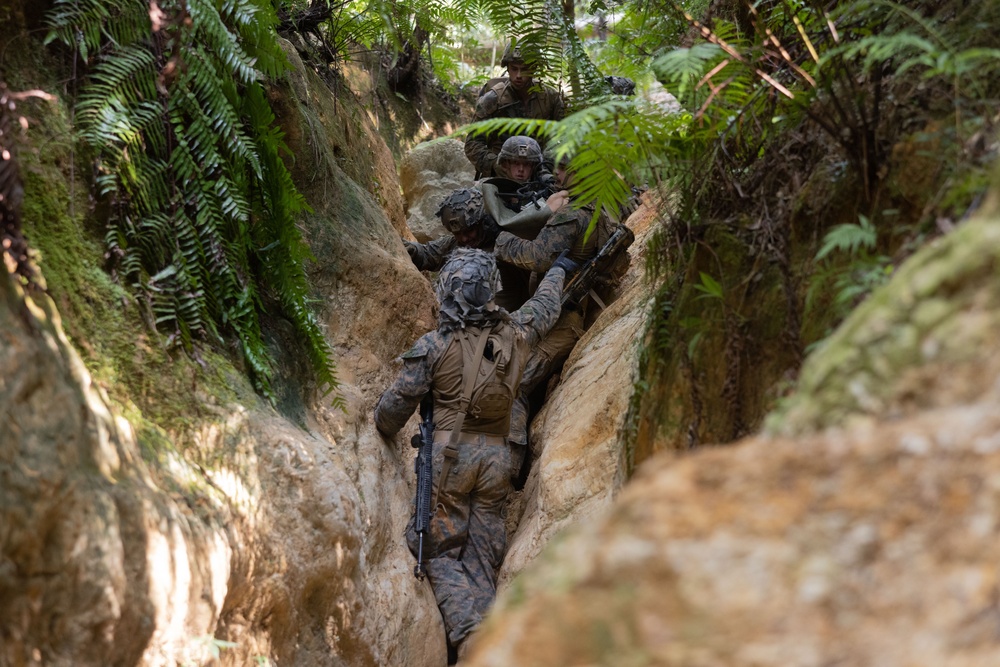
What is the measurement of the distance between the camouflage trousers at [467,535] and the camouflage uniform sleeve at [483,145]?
3.83 metres

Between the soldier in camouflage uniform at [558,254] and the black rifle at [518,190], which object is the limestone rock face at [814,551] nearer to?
the soldier in camouflage uniform at [558,254]

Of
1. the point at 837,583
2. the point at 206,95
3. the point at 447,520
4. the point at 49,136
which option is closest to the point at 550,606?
the point at 837,583

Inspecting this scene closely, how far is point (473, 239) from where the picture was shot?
25.6 ft

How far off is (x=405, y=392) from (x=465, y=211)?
2402 mm

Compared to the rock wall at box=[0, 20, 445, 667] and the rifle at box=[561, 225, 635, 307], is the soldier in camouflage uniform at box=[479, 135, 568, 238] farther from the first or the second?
the rock wall at box=[0, 20, 445, 667]

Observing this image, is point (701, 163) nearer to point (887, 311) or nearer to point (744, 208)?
point (744, 208)

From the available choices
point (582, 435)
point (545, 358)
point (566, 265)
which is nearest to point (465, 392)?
point (582, 435)

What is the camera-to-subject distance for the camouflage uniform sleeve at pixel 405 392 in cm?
581

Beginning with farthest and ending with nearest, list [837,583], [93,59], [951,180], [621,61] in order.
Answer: [621,61], [93,59], [951,180], [837,583]

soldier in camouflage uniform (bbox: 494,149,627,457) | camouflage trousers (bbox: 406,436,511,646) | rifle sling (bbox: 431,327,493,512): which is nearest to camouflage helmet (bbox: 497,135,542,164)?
soldier in camouflage uniform (bbox: 494,149,627,457)

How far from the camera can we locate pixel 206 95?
4.18 meters

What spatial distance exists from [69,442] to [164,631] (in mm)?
785

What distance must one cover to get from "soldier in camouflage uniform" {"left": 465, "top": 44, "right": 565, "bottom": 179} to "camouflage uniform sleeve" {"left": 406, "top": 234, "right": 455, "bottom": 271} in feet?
3.82

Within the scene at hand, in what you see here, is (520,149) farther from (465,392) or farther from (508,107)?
(465,392)
